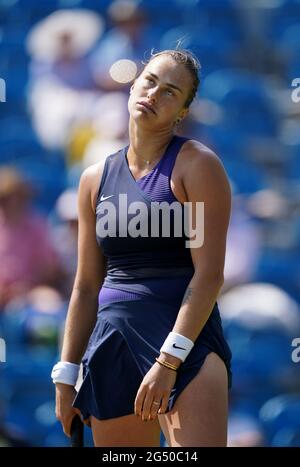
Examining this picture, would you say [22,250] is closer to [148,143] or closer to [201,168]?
[148,143]

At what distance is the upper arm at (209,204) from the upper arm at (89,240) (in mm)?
298

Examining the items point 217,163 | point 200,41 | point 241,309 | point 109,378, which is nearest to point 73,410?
point 109,378

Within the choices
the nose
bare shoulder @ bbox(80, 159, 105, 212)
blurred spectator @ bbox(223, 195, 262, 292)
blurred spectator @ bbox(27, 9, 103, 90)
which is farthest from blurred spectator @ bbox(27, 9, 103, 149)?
the nose

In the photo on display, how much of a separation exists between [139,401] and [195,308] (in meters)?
0.25

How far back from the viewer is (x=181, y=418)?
6.95 ft

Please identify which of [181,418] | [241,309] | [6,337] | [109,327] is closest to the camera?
[181,418]

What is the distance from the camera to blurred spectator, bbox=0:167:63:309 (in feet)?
15.3

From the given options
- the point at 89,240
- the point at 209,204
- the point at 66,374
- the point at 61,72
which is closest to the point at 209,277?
the point at 209,204

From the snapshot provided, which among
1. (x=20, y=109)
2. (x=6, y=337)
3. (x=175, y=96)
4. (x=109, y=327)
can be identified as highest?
(x=20, y=109)

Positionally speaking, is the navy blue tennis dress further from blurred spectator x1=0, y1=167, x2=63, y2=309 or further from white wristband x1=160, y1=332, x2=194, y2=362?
blurred spectator x1=0, y1=167, x2=63, y2=309

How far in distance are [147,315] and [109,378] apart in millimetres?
193

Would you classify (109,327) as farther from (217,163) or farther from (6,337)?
(6,337)

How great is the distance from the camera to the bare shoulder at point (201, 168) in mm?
2158

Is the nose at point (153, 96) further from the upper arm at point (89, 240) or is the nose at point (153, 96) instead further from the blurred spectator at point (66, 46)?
the blurred spectator at point (66, 46)
